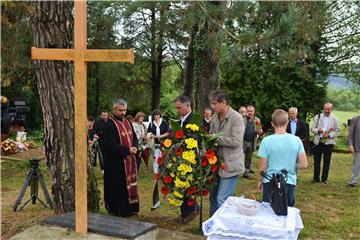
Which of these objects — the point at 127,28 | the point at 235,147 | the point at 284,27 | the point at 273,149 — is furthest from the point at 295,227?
the point at 127,28

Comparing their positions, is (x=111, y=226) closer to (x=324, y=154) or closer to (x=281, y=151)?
(x=281, y=151)

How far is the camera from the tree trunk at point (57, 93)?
17.7 ft

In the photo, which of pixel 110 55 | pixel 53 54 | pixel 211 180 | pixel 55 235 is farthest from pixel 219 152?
pixel 53 54

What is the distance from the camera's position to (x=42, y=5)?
5383 mm

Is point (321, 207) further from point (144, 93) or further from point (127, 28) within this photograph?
point (144, 93)

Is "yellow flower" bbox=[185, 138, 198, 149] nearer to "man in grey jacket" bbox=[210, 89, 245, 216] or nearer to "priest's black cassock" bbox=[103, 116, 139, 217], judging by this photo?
"man in grey jacket" bbox=[210, 89, 245, 216]

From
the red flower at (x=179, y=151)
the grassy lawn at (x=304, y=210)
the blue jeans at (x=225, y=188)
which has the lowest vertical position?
the grassy lawn at (x=304, y=210)

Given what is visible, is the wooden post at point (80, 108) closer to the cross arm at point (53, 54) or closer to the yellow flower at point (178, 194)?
the cross arm at point (53, 54)

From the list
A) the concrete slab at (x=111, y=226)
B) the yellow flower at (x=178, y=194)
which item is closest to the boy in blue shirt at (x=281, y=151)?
the yellow flower at (x=178, y=194)

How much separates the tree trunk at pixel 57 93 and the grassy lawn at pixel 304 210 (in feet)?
2.47

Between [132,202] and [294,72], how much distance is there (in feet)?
41.8

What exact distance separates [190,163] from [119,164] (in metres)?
1.49

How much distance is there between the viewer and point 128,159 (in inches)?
251

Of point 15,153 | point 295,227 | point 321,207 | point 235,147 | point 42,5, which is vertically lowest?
point 15,153
